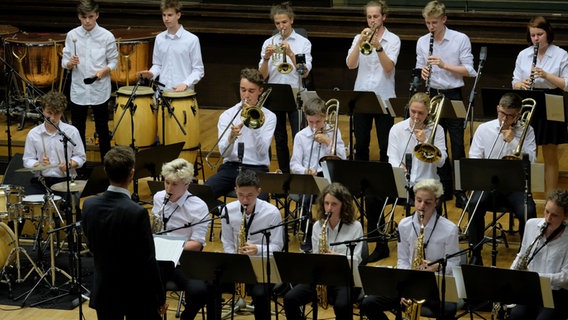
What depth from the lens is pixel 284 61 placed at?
8828 millimetres

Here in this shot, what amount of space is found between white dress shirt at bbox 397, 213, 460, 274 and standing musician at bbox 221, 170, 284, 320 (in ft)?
2.69

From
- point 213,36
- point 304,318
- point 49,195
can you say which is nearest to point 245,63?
point 213,36

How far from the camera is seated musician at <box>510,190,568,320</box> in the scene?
19.5 ft

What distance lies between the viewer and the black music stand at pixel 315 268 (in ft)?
18.5

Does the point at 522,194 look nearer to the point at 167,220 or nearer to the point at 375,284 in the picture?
the point at 375,284

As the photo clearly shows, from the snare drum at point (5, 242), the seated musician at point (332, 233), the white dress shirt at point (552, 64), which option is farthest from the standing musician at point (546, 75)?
the snare drum at point (5, 242)

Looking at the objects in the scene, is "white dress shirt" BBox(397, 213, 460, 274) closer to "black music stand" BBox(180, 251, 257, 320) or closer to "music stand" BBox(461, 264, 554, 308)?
"music stand" BBox(461, 264, 554, 308)

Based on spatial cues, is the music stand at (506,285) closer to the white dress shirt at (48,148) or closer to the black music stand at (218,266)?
the black music stand at (218,266)

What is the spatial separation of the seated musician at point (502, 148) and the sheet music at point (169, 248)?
7.74 feet

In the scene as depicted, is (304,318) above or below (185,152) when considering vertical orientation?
below

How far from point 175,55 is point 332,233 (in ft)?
11.9

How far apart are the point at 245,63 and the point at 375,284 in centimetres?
655

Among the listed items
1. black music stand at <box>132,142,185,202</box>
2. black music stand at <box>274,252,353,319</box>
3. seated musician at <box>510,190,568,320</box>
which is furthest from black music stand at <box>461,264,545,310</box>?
black music stand at <box>132,142,185,202</box>

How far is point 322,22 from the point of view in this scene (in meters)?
11.5
